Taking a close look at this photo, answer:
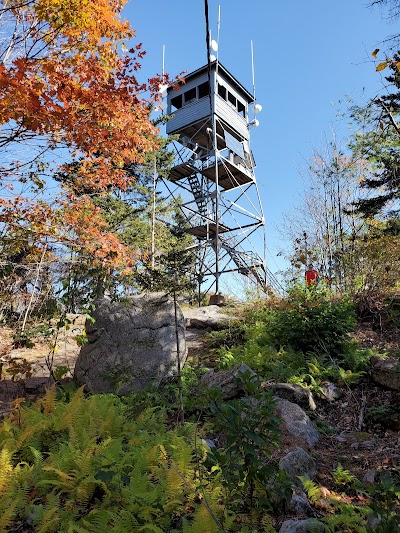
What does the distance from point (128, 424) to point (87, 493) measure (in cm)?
124

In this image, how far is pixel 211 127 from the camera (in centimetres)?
1978

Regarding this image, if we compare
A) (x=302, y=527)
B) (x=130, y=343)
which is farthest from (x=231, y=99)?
(x=302, y=527)

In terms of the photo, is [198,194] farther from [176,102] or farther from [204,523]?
[204,523]

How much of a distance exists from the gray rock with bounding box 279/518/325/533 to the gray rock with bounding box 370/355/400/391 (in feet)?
11.1

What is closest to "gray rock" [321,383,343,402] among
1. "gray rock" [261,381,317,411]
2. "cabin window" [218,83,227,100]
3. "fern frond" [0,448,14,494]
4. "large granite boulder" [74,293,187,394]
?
"gray rock" [261,381,317,411]

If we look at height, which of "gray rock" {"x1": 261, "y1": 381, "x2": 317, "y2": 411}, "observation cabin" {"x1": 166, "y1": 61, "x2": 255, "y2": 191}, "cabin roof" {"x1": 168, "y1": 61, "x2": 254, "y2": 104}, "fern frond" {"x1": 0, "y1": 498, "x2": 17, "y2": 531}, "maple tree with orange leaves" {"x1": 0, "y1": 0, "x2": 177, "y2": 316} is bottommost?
"fern frond" {"x1": 0, "y1": 498, "x2": 17, "y2": 531}

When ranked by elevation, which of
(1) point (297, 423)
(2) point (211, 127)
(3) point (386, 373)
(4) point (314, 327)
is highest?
(2) point (211, 127)

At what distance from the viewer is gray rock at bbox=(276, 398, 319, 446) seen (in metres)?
4.12

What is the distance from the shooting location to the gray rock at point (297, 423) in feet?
13.5

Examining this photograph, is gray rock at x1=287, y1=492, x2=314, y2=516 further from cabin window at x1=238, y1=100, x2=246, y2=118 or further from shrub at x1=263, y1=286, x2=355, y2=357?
cabin window at x1=238, y1=100, x2=246, y2=118

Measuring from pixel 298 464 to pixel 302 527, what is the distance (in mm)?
1017

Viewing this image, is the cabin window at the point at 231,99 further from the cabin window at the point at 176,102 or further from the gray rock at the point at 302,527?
the gray rock at the point at 302,527

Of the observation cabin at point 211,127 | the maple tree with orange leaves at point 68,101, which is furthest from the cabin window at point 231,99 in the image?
the maple tree with orange leaves at point 68,101

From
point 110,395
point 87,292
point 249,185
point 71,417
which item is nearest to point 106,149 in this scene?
point 87,292
